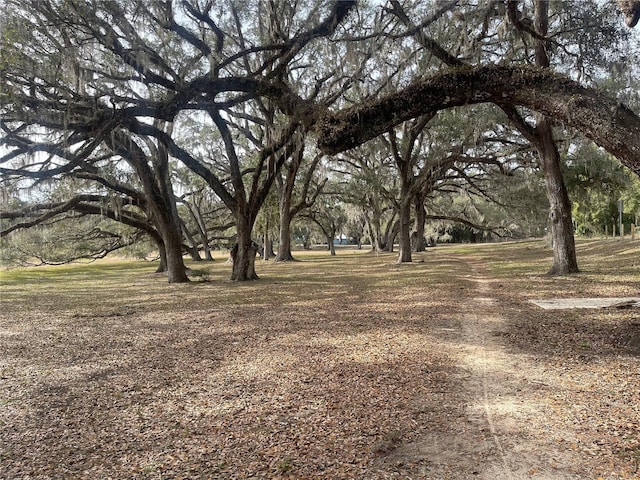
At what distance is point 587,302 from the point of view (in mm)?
7598

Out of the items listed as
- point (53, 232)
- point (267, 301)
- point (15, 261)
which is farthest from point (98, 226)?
point (267, 301)

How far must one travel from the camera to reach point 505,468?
2539mm

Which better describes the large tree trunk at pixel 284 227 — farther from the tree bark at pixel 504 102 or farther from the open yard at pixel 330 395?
the tree bark at pixel 504 102

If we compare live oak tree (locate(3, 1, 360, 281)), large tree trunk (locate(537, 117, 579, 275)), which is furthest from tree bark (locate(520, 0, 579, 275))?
live oak tree (locate(3, 1, 360, 281))

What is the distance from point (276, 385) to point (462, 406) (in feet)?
5.34

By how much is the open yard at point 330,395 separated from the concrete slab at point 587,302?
0.35m

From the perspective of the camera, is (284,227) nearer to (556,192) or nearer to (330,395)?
(556,192)

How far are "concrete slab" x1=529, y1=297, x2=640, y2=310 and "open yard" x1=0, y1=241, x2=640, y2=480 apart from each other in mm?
347

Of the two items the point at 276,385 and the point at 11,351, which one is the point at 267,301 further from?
the point at 276,385

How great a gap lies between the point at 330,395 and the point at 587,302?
18.9ft

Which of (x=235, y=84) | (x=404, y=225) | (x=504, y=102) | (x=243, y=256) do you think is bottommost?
(x=243, y=256)

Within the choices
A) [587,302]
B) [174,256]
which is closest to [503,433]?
[587,302]

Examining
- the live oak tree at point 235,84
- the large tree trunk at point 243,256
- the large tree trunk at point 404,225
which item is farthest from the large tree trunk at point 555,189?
the large tree trunk at point 243,256

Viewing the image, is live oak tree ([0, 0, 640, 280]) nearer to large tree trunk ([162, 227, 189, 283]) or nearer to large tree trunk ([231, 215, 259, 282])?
large tree trunk ([231, 215, 259, 282])
